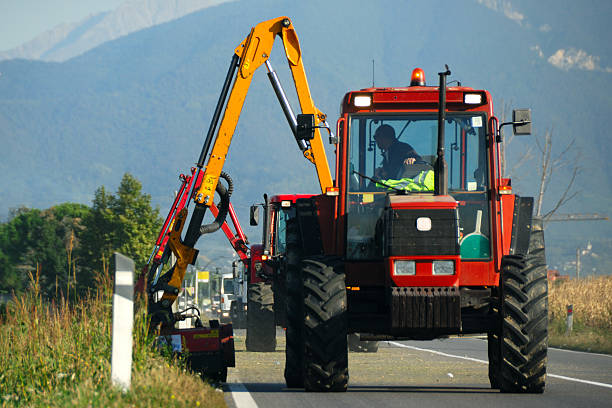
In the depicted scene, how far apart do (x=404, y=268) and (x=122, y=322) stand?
366cm

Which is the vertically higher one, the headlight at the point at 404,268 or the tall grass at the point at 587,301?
the headlight at the point at 404,268

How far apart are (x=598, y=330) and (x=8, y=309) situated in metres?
21.4

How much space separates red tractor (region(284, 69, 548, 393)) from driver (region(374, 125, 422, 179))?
0.01 meters

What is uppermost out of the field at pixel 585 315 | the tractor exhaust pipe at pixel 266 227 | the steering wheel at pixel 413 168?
the steering wheel at pixel 413 168

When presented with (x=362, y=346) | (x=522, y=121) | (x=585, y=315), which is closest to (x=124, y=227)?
(x=585, y=315)

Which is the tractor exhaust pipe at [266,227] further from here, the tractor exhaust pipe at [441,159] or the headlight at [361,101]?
the tractor exhaust pipe at [441,159]

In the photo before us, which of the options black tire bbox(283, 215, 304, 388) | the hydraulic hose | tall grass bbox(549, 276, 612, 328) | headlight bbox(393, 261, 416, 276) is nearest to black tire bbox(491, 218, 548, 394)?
headlight bbox(393, 261, 416, 276)

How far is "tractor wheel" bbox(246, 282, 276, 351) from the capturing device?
82.7ft

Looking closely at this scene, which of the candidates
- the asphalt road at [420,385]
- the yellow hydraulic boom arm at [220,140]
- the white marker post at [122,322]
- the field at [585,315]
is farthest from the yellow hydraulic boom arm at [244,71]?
the field at [585,315]

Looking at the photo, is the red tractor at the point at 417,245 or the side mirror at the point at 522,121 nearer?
the red tractor at the point at 417,245

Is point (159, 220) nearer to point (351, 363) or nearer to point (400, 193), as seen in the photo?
point (351, 363)

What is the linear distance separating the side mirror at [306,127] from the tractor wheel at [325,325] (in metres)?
1.38

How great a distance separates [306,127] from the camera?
12.8 metres

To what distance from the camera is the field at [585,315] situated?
93.8 feet
